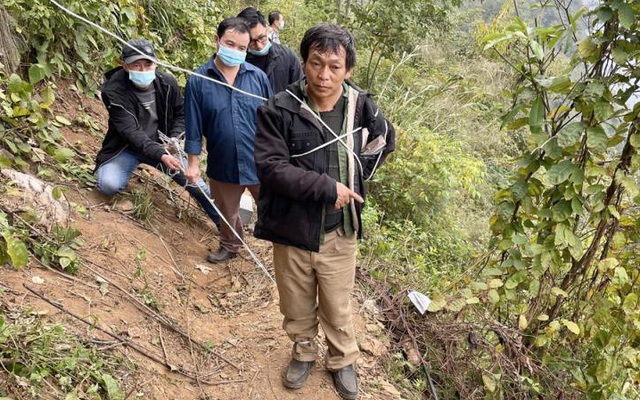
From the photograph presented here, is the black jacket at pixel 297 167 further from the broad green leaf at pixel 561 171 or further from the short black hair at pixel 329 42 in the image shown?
the broad green leaf at pixel 561 171

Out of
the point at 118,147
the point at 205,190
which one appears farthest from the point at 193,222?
the point at 118,147

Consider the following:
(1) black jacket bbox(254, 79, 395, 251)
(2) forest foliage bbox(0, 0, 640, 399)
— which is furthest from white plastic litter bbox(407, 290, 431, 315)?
(1) black jacket bbox(254, 79, 395, 251)

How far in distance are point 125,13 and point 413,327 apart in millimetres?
4108

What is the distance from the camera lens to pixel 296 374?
102 inches

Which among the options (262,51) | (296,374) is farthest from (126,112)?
(296,374)

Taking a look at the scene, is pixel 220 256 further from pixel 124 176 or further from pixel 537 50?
pixel 537 50

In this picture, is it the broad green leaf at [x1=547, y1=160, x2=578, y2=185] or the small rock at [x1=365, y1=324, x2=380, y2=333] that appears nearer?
the broad green leaf at [x1=547, y1=160, x2=578, y2=185]

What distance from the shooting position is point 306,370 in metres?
2.62

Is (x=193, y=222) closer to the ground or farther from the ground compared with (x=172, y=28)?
closer to the ground

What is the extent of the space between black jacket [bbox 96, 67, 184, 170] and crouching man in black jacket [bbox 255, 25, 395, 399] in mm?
1667

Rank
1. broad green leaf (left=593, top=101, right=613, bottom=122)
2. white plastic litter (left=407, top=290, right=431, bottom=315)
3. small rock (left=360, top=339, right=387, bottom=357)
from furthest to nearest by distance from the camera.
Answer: white plastic litter (left=407, top=290, right=431, bottom=315) → small rock (left=360, top=339, right=387, bottom=357) → broad green leaf (left=593, top=101, right=613, bottom=122)

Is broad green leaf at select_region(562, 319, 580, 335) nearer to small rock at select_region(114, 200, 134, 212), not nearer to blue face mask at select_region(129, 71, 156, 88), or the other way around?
small rock at select_region(114, 200, 134, 212)

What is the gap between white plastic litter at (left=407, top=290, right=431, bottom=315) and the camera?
3100 millimetres

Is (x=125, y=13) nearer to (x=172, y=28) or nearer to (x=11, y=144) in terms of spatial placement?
(x=172, y=28)
